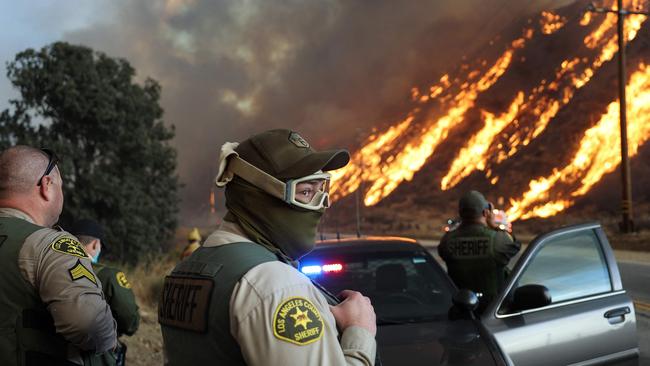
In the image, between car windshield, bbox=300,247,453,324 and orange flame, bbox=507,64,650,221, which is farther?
orange flame, bbox=507,64,650,221

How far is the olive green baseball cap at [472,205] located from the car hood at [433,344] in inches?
47.0

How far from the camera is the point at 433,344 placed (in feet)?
12.6

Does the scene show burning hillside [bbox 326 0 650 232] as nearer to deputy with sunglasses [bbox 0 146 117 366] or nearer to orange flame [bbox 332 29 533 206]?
orange flame [bbox 332 29 533 206]

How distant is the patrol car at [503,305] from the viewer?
12.7ft

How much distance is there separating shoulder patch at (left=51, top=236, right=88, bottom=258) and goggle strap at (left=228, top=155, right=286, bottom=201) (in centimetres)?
101

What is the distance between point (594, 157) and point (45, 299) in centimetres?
5278

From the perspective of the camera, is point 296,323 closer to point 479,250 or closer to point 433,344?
point 433,344

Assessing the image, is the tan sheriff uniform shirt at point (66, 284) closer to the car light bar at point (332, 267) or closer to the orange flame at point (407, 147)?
the car light bar at point (332, 267)

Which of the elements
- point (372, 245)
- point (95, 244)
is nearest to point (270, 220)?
point (95, 244)

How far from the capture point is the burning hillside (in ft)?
167

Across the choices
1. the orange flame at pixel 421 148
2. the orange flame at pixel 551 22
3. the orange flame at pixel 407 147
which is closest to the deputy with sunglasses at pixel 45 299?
the orange flame at pixel 407 147

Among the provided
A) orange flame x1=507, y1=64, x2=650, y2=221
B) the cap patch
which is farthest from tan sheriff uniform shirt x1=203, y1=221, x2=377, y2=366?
orange flame x1=507, y1=64, x2=650, y2=221

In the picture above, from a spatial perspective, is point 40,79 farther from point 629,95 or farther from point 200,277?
point 629,95

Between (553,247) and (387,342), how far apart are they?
4.53 feet
